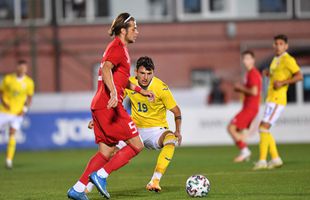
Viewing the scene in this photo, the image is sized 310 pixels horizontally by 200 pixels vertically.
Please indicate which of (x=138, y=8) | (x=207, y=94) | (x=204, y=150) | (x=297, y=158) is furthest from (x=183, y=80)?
(x=297, y=158)

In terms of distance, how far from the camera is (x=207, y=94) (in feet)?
99.0

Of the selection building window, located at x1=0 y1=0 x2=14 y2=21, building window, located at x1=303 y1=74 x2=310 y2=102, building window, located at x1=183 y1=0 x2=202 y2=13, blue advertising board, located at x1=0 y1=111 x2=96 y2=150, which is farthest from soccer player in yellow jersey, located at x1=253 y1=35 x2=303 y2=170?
building window, located at x1=0 y1=0 x2=14 y2=21

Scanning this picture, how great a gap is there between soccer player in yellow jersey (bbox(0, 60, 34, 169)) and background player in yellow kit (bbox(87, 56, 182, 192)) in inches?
307

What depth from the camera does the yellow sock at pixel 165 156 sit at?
1300 cm

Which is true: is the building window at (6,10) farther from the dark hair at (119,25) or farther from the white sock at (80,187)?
the white sock at (80,187)

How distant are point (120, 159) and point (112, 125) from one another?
0.46m

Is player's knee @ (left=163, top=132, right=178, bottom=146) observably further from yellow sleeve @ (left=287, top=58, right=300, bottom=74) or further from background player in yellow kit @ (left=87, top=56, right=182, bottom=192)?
yellow sleeve @ (left=287, top=58, right=300, bottom=74)

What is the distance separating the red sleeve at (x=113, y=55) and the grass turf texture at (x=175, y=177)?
185 cm

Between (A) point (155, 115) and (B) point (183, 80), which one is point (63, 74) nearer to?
(B) point (183, 80)

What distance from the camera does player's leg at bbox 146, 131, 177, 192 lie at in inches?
505

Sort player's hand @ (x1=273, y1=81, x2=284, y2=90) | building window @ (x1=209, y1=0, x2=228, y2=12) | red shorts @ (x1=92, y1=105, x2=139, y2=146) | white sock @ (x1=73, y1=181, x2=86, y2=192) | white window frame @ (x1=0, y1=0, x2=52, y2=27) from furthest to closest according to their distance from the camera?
building window @ (x1=209, y1=0, x2=228, y2=12) → white window frame @ (x1=0, y1=0, x2=52, y2=27) → player's hand @ (x1=273, y1=81, x2=284, y2=90) → red shorts @ (x1=92, y1=105, x2=139, y2=146) → white sock @ (x1=73, y1=181, x2=86, y2=192)

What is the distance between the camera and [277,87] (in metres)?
16.6

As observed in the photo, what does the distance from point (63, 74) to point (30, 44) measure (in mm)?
1818

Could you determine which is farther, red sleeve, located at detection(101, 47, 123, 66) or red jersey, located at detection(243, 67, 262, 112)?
red jersey, located at detection(243, 67, 262, 112)
